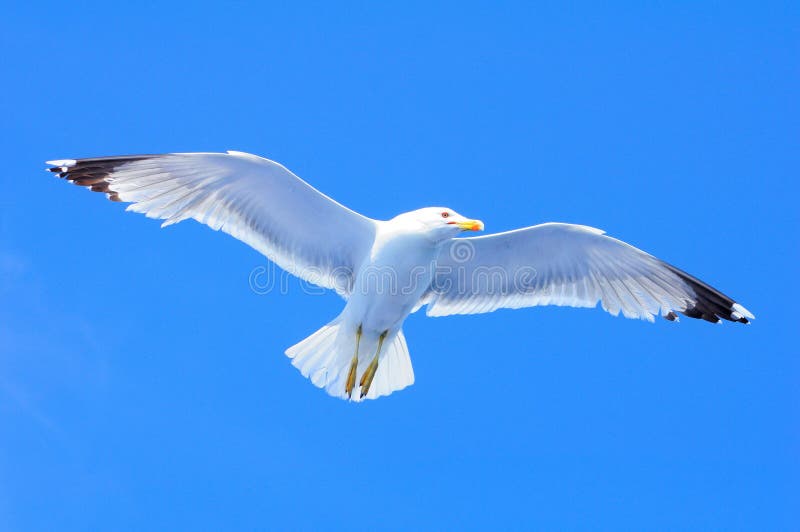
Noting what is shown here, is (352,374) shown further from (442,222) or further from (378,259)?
(442,222)

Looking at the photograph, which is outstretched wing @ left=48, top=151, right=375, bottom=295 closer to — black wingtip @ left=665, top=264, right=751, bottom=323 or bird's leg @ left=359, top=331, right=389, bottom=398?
bird's leg @ left=359, top=331, right=389, bottom=398

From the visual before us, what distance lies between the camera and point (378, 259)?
6.72 meters

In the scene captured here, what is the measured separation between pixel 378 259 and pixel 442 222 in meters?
0.54

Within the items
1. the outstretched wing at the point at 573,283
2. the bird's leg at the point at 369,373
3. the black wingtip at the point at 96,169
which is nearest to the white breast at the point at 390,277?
the bird's leg at the point at 369,373

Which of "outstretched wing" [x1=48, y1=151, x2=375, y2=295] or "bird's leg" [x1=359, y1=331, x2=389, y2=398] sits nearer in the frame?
"outstretched wing" [x1=48, y1=151, x2=375, y2=295]

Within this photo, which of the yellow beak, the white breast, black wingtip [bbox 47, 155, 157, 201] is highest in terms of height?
black wingtip [bbox 47, 155, 157, 201]

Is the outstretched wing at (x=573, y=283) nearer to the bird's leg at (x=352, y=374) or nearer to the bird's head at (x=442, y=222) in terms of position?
the bird's head at (x=442, y=222)

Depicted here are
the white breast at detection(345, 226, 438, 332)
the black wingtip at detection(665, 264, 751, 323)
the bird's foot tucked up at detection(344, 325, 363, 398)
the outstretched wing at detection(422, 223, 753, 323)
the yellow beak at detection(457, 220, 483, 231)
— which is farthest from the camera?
the black wingtip at detection(665, 264, 751, 323)

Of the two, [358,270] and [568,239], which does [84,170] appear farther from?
[568,239]

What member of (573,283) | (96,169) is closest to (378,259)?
(573,283)

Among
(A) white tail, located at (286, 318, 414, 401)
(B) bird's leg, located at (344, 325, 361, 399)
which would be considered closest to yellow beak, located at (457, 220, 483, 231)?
(A) white tail, located at (286, 318, 414, 401)

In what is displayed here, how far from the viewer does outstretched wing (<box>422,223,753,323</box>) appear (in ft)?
24.1

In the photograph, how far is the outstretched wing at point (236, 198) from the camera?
677cm

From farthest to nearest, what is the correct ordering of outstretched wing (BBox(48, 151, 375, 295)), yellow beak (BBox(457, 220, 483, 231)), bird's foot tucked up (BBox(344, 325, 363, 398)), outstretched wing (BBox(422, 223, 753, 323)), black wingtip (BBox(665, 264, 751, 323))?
1. black wingtip (BBox(665, 264, 751, 323))
2. outstretched wing (BBox(422, 223, 753, 323))
3. bird's foot tucked up (BBox(344, 325, 363, 398))
4. outstretched wing (BBox(48, 151, 375, 295))
5. yellow beak (BBox(457, 220, 483, 231))
